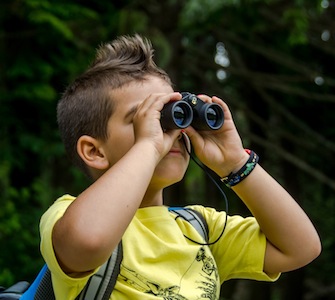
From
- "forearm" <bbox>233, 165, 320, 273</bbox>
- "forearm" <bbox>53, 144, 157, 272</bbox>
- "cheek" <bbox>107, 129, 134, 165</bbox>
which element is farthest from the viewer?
"forearm" <bbox>233, 165, 320, 273</bbox>

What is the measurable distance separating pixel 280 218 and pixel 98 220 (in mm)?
732

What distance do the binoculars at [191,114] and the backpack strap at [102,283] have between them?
1.47ft

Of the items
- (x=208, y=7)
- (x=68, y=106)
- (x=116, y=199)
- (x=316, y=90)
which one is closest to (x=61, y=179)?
(x=208, y=7)

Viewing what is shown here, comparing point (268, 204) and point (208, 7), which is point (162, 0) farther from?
point (268, 204)

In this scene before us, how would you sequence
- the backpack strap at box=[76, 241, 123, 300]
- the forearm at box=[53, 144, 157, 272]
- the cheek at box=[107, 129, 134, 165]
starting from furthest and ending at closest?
1. the cheek at box=[107, 129, 134, 165]
2. the backpack strap at box=[76, 241, 123, 300]
3. the forearm at box=[53, 144, 157, 272]

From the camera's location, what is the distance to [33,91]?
577 centimetres

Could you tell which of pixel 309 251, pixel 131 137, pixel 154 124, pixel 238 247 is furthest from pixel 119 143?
pixel 309 251

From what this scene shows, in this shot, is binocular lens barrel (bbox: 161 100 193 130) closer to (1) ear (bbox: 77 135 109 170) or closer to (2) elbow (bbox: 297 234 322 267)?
(1) ear (bbox: 77 135 109 170)

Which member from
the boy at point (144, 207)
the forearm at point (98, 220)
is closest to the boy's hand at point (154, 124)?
the boy at point (144, 207)

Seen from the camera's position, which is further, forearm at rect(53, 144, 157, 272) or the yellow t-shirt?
the yellow t-shirt

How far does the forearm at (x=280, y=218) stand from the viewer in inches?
89.9

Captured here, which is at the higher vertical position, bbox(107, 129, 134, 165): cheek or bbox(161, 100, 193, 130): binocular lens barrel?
bbox(161, 100, 193, 130): binocular lens barrel

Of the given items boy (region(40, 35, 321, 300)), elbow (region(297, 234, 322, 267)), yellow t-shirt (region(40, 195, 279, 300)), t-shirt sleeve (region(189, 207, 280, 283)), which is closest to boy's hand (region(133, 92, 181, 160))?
boy (region(40, 35, 321, 300))

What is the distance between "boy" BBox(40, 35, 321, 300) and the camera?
6.08ft
